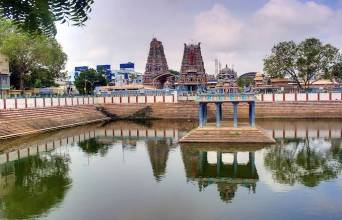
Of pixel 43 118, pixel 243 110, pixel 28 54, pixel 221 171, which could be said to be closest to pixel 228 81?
pixel 221 171

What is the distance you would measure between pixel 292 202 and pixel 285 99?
3140 cm

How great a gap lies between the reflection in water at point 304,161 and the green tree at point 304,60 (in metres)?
22.5

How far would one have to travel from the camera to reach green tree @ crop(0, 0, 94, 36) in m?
2.69

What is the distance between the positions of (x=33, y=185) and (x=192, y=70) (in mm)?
46630

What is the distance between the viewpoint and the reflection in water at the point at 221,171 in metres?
16.6

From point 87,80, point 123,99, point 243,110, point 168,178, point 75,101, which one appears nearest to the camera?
point 168,178

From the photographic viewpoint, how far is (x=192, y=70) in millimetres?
62125

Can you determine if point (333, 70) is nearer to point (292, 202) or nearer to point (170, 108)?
point (170, 108)

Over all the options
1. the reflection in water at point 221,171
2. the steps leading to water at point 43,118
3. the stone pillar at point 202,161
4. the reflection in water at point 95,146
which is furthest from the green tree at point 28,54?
the reflection in water at point 221,171

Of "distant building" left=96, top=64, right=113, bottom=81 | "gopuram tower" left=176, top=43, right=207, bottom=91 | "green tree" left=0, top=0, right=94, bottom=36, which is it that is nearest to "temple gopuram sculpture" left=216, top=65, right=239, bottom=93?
"green tree" left=0, top=0, right=94, bottom=36

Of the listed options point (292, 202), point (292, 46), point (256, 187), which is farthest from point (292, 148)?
point (292, 46)

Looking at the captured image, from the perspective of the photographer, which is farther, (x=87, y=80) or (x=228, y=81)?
(x=87, y=80)

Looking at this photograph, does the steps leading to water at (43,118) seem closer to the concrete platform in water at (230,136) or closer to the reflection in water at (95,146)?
the reflection in water at (95,146)

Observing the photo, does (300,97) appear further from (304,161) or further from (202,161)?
(202,161)
